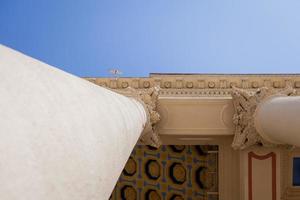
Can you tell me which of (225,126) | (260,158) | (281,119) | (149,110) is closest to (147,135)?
(149,110)

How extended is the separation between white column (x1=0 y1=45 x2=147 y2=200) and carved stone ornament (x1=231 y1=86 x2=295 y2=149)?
12.8 feet

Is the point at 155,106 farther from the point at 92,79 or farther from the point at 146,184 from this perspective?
the point at 146,184

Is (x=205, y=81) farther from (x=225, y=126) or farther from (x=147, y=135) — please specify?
(x=147, y=135)

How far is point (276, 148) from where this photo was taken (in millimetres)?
6145

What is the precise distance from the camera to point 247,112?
5312mm

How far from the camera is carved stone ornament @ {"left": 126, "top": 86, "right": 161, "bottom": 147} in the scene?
18.7 ft

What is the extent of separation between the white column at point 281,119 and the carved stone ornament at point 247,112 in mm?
196

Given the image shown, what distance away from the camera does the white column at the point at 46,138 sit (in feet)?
2.58

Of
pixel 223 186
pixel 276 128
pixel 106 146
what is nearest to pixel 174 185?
pixel 223 186

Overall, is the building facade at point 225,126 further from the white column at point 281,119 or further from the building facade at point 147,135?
the white column at point 281,119

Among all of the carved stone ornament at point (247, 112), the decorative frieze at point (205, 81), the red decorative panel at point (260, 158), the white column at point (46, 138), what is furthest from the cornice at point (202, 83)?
the white column at point (46, 138)

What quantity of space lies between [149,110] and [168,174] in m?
3.53

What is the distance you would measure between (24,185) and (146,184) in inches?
334

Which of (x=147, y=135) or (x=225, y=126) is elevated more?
(x=225, y=126)
